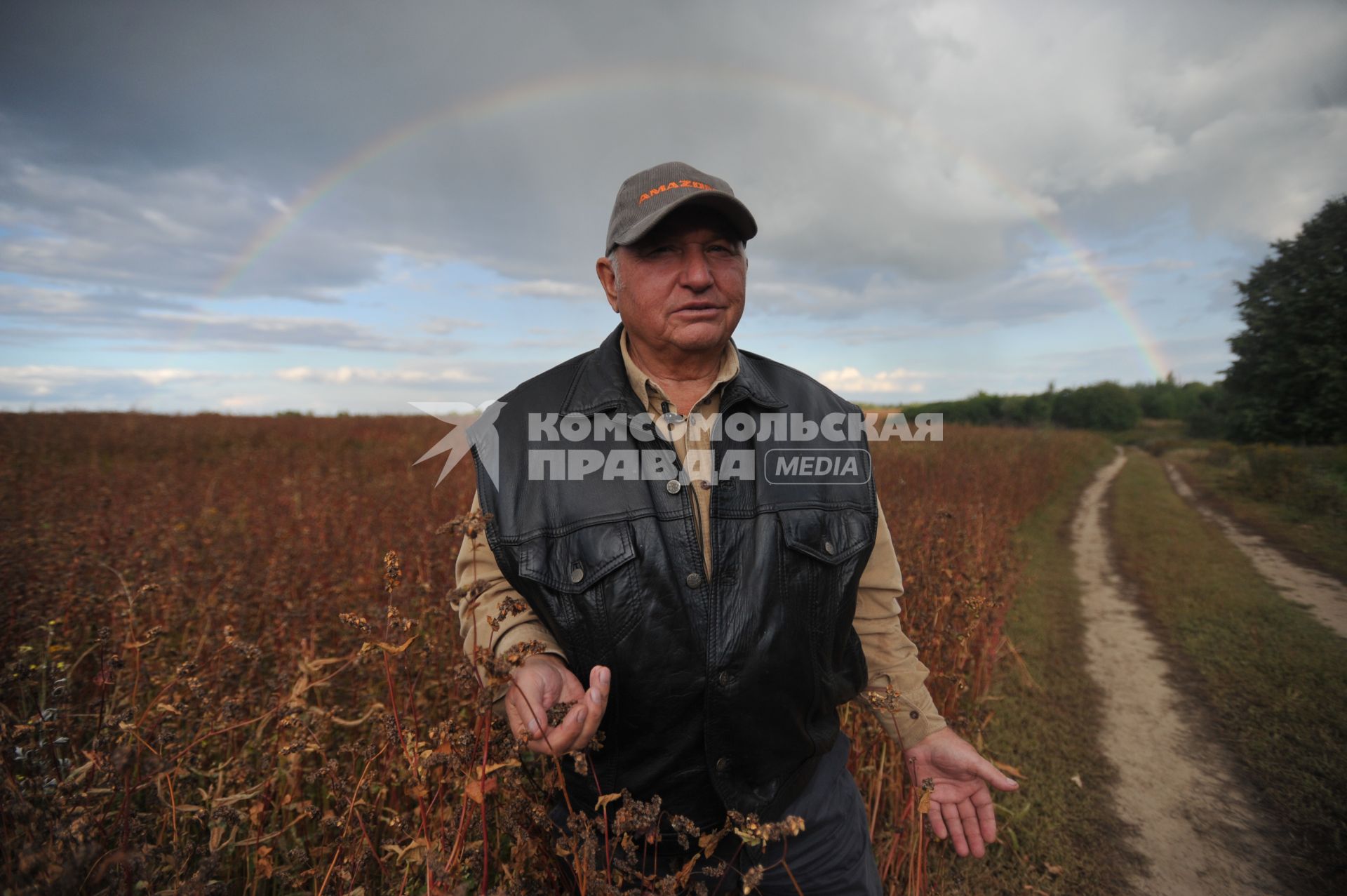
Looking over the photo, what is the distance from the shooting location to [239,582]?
4.07 m

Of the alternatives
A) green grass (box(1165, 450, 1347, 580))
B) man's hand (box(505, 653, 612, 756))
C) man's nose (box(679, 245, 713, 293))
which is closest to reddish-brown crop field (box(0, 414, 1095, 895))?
man's hand (box(505, 653, 612, 756))

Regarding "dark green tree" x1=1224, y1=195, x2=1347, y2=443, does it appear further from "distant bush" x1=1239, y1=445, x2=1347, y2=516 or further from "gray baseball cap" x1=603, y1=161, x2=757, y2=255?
"gray baseball cap" x1=603, y1=161, x2=757, y2=255

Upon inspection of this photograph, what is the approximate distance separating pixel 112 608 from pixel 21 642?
0.49m

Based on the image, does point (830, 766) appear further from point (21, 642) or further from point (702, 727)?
point (21, 642)

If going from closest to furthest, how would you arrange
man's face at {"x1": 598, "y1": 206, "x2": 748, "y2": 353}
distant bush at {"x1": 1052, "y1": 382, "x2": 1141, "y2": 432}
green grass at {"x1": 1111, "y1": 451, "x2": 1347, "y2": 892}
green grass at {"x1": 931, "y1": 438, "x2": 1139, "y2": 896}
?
man's face at {"x1": 598, "y1": 206, "x2": 748, "y2": 353} < green grass at {"x1": 931, "y1": 438, "x2": 1139, "y2": 896} < green grass at {"x1": 1111, "y1": 451, "x2": 1347, "y2": 892} < distant bush at {"x1": 1052, "y1": 382, "x2": 1141, "y2": 432}

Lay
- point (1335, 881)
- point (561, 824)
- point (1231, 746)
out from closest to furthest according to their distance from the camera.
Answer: point (561, 824) < point (1335, 881) < point (1231, 746)

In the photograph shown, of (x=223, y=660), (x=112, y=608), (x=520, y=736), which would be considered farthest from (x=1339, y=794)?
(x=112, y=608)

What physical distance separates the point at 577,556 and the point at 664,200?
103cm

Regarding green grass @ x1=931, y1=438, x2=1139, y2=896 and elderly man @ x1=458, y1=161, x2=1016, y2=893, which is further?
green grass @ x1=931, y1=438, x2=1139, y2=896

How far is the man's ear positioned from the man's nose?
271 millimetres

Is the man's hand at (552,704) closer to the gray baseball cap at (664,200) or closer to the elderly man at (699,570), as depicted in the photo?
the elderly man at (699,570)

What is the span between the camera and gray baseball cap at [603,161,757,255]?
1630mm

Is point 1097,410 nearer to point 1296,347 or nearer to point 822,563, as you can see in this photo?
point 1296,347

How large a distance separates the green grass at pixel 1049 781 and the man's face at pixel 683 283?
1.94 m
